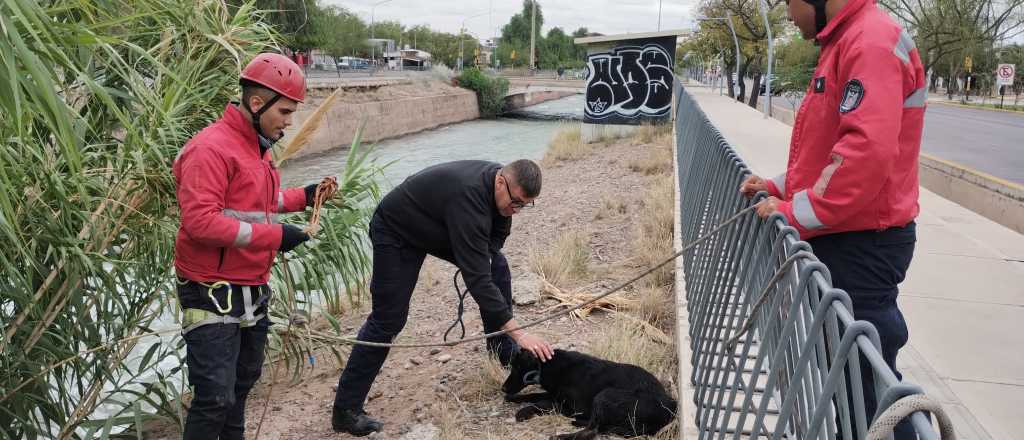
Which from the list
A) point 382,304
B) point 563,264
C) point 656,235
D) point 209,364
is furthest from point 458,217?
point 656,235

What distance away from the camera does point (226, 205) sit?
3393mm

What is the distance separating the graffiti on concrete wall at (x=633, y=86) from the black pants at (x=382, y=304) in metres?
24.1

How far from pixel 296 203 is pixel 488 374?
171 cm

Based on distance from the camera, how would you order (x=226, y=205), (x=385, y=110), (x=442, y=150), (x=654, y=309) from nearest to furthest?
(x=226, y=205), (x=654, y=309), (x=442, y=150), (x=385, y=110)

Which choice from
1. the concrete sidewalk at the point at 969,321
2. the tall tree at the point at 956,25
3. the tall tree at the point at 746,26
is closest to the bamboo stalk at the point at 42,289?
the concrete sidewalk at the point at 969,321

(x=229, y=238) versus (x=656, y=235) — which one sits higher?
(x=229, y=238)

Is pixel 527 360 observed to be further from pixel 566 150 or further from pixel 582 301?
pixel 566 150

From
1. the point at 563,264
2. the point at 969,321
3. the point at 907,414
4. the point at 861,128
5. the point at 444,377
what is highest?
the point at 861,128

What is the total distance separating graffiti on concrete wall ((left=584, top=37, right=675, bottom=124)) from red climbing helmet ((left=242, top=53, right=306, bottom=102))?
25062 millimetres

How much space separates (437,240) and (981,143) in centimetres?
1891

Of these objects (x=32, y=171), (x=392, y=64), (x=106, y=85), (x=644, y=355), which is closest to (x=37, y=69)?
(x=32, y=171)

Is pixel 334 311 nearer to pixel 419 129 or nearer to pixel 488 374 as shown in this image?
pixel 488 374

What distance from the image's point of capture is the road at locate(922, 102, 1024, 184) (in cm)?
1441

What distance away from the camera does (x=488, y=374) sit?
5.04m
